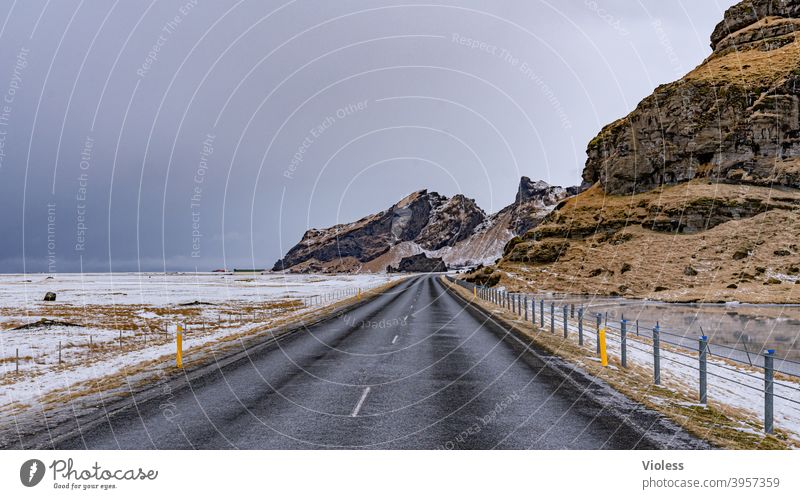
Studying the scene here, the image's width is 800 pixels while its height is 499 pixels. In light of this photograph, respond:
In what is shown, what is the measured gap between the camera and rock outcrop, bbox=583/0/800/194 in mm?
88500

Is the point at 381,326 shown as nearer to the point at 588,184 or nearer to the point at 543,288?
the point at 543,288

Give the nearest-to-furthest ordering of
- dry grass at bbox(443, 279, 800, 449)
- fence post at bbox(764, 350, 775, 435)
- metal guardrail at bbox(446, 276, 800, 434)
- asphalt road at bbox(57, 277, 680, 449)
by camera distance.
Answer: asphalt road at bbox(57, 277, 680, 449) < dry grass at bbox(443, 279, 800, 449) < fence post at bbox(764, 350, 775, 435) < metal guardrail at bbox(446, 276, 800, 434)

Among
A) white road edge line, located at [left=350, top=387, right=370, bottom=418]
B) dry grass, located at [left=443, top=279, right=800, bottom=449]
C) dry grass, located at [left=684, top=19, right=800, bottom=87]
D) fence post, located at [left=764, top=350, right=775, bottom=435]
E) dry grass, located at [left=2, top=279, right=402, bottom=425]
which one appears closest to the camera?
dry grass, located at [left=443, top=279, right=800, bottom=449]

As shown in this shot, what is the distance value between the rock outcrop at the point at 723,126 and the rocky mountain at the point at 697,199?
0.64 feet

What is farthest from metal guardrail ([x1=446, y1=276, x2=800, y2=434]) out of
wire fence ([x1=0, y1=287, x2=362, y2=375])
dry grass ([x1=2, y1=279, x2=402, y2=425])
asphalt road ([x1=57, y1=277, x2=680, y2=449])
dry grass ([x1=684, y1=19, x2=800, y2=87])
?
dry grass ([x1=684, y1=19, x2=800, y2=87])

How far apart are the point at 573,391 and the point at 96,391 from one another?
10890mm

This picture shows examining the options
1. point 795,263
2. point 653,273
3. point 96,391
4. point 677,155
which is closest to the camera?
point 96,391

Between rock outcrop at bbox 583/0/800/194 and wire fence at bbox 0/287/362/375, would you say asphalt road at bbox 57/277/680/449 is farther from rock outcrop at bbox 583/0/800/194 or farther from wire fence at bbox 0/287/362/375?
rock outcrop at bbox 583/0/800/194

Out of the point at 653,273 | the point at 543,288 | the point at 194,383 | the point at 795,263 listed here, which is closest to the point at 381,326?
the point at 194,383

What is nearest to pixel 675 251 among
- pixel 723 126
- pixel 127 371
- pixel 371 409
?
pixel 723 126

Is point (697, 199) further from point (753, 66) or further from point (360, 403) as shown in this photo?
point (360, 403)

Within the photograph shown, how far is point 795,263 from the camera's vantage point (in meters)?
63.8

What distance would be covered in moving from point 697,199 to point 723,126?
1869 centimetres

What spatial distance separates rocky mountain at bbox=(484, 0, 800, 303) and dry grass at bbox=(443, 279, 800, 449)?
44.7m
